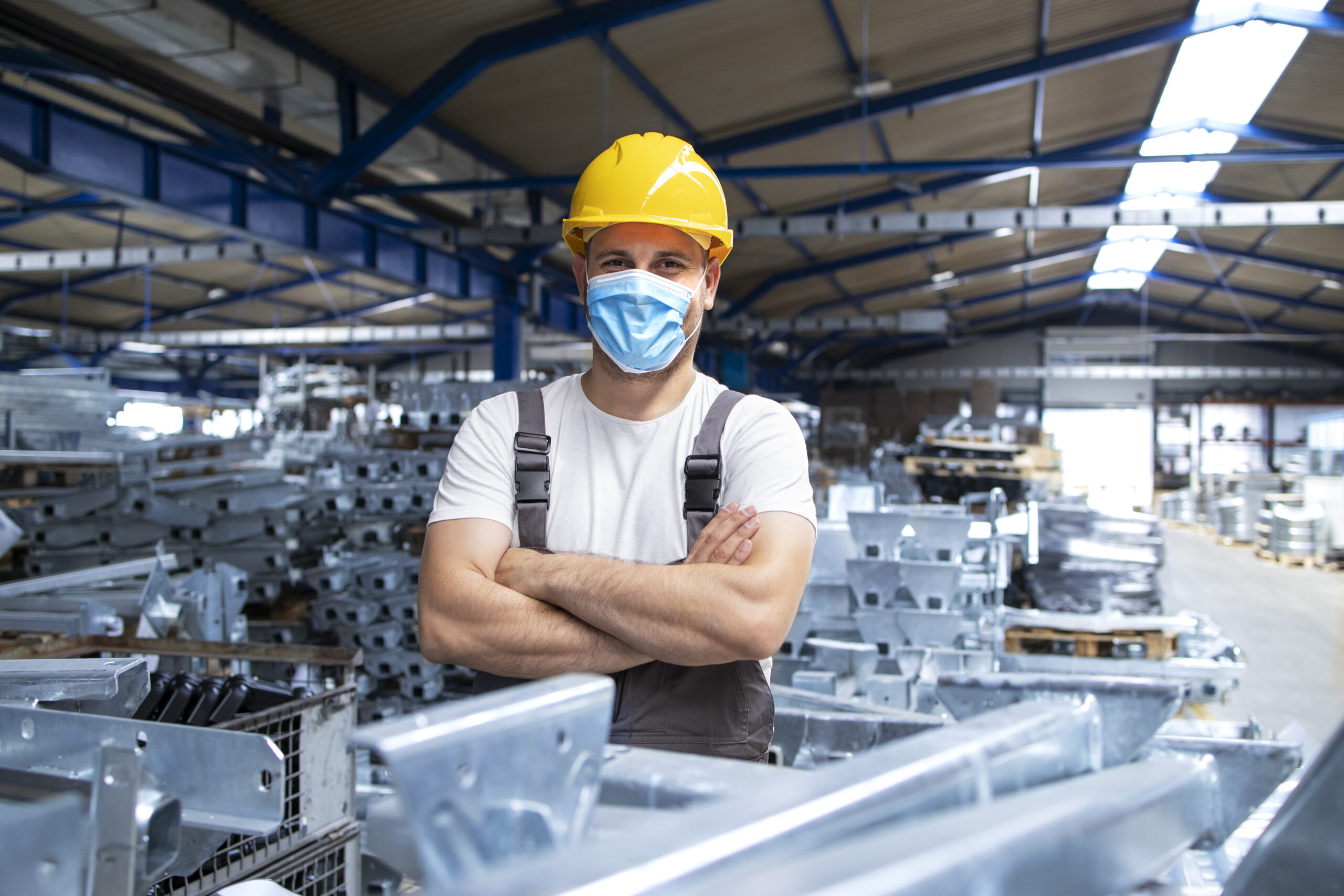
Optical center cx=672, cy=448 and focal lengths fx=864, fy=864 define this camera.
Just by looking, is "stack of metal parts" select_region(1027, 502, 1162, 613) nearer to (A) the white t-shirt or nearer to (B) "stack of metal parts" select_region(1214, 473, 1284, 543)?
(A) the white t-shirt

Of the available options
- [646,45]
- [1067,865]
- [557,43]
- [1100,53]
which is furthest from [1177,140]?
[1067,865]

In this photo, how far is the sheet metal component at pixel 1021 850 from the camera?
1.62 feet

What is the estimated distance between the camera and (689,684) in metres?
1.61

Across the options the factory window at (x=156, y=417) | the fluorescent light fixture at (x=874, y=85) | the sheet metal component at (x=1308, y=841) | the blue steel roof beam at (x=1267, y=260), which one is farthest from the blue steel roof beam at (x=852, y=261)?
the sheet metal component at (x=1308, y=841)

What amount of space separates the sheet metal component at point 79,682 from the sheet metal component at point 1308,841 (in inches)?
54.6

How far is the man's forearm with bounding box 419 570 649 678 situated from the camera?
1.57 m

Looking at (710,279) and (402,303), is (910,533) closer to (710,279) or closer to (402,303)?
(710,279)

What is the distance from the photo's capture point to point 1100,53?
8141mm

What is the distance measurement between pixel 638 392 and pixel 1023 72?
8137mm

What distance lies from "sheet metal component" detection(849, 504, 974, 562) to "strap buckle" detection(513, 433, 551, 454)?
3232 millimetres

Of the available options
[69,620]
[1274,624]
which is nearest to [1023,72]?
[1274,624]

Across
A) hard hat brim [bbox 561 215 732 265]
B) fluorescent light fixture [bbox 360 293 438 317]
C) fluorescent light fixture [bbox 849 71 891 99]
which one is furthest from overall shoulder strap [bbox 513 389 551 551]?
fluorescent light fixture [bbox 360 293 438 317]

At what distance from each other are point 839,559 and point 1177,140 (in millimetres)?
9996

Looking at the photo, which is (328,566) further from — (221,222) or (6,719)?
(6,719)
